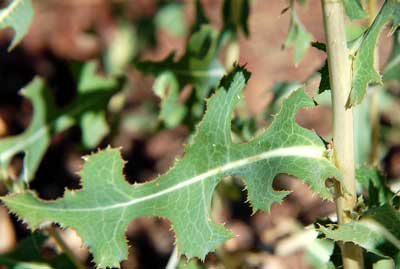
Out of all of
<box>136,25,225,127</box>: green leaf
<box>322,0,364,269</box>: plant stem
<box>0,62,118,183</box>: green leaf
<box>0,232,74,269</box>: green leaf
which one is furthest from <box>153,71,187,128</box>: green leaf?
<box>322,0,364,269</box>: plant stem

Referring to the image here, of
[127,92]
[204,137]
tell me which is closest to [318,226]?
[204,137]

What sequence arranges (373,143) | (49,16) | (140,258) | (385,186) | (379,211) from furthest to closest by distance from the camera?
1. (49,16)
2. (140,258)
3. (373,143)
4. (385,186)
5. (379,211)

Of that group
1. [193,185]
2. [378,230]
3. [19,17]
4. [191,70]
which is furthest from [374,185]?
[19,17]

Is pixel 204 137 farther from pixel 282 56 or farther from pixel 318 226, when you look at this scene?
pixel 282 56

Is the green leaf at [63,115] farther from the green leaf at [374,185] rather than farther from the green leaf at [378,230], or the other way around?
the green leaf at [378,230]

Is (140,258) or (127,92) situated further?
(127,92)

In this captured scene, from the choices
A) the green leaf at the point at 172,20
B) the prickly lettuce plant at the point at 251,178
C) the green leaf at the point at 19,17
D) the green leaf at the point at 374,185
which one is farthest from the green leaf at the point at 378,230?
the green leaf at the point at 172,20
